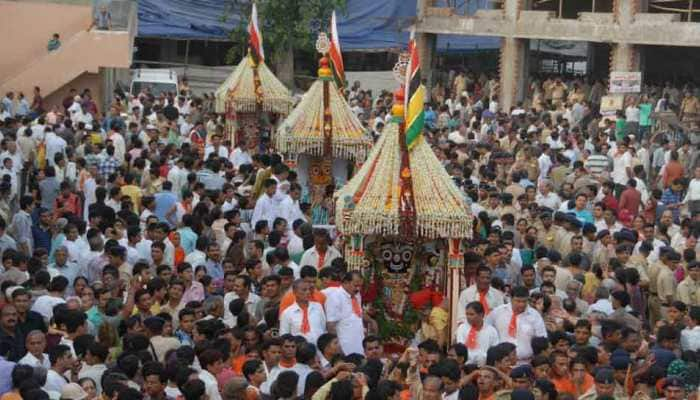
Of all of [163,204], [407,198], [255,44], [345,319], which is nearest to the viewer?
[345,319]

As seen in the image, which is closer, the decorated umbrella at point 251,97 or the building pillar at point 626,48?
the decorated umbrella at point 251,97

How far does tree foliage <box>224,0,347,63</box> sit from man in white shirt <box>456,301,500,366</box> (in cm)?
2293

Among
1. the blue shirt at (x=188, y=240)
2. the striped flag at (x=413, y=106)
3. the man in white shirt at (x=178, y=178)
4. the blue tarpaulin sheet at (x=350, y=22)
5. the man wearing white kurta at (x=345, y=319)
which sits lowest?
the man wearing white kurta at (x=345, y=319)

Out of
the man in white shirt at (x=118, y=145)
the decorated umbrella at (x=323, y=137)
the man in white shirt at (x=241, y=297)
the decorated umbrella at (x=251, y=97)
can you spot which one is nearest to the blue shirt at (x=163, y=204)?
the decorated umbrella at (x=323, y=137)

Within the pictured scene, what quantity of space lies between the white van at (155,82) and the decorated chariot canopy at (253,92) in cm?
780

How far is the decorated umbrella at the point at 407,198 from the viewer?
14.0m

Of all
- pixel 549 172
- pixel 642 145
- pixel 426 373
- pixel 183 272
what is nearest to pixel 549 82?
pixel 642 145

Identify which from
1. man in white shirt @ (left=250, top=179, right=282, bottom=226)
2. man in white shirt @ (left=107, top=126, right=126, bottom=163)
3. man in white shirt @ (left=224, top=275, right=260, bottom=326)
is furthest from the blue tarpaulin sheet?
man in white shirt @ (left=224, top=275, right=260, bottom=326)

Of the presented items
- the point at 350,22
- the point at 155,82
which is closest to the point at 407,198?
the point at 155,82

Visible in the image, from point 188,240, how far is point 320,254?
1.55 metres

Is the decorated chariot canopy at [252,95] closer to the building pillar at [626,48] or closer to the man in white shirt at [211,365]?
the building pillar at [626,48]

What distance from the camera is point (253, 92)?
24.4 m

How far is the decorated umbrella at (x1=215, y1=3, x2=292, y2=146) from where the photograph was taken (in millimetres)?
24375

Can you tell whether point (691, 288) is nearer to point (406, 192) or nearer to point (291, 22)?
point (406, 192)
